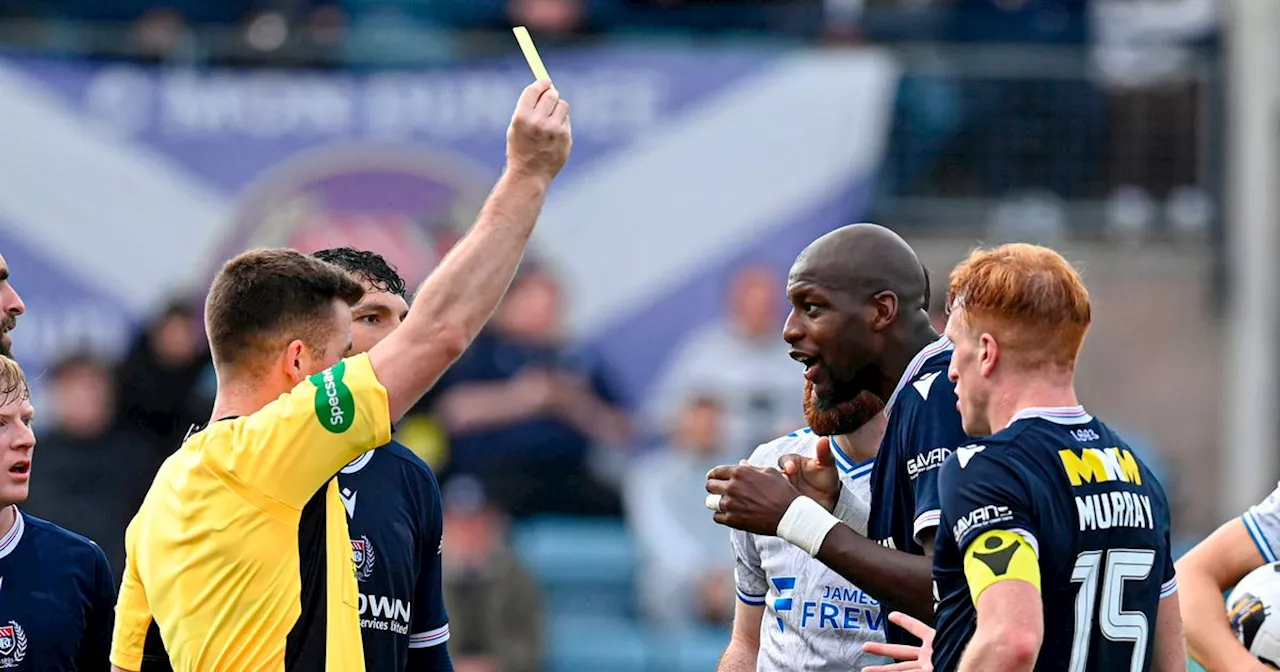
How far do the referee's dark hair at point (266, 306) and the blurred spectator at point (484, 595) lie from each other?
7386 mm

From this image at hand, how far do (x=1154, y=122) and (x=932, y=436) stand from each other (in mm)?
10005

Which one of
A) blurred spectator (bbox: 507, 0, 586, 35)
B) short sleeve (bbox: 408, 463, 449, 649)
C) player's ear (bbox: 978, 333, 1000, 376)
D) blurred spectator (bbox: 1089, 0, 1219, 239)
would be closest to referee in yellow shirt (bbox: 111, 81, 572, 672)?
short sleeve (bbox: 408, 463, 449, 649)

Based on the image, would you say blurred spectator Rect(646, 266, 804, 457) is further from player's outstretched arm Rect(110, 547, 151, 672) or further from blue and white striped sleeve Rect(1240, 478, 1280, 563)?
player's outstretched arm Rect(110, 547, 151, 672)

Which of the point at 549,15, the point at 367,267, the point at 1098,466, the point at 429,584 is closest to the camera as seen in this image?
the point at 1098,466

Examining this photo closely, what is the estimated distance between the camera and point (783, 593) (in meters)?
5.09

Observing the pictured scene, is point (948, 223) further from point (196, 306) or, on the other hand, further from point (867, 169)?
point (196, 306)

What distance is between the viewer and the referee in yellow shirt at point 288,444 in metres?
3.76

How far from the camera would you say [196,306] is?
1234 cm

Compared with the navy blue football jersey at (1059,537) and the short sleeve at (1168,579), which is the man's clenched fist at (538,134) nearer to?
the navy blue football jersey at (1059,537)

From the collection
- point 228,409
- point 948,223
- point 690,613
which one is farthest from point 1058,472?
point 948,223

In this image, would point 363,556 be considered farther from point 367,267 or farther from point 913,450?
point 913,450

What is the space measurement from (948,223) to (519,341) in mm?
3400

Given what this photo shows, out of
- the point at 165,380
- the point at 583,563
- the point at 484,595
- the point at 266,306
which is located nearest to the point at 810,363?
the point at 266,306

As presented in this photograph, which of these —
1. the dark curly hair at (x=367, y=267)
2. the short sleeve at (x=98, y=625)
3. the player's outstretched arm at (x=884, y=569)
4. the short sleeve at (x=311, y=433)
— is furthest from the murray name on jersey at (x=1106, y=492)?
the short sleeve at (x=98, y=625)
